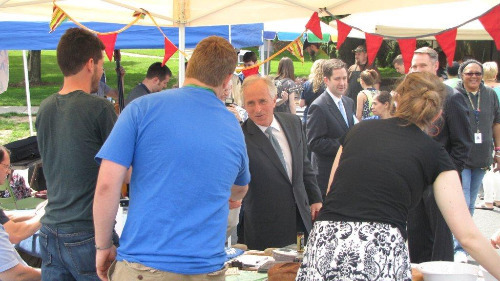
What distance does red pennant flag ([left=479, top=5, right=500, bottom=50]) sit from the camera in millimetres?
3291

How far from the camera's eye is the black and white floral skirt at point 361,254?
2.26m

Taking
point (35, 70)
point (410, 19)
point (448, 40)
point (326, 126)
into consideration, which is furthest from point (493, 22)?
point (35, 70)

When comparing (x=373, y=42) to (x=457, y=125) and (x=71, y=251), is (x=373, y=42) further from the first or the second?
(x=71, y=251)

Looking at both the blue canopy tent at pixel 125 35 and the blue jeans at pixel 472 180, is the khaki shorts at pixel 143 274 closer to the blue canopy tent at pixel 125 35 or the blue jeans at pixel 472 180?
Result: the blue jeans at pixel 472 180

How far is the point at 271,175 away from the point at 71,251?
1475 millimetres

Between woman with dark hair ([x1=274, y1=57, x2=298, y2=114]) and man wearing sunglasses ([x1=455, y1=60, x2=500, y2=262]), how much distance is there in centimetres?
251

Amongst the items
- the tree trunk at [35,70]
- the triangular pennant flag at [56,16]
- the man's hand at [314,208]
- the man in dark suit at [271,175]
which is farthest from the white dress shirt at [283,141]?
the tree trunk at [35,70]

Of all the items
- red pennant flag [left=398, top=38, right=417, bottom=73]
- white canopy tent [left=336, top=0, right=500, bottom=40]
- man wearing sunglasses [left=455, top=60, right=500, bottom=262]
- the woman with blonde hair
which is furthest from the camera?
the woman with blonde hair

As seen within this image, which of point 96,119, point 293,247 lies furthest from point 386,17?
point 96,119

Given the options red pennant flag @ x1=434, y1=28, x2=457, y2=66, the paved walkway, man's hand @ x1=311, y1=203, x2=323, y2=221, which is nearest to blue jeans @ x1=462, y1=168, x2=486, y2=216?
red pennant flag @ x1=434, y1=28, x2=457, y2=66

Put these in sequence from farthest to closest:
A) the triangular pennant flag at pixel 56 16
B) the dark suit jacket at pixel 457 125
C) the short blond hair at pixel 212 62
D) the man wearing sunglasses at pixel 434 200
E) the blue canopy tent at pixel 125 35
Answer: the blue canopy tent at pixel 125 35 < the triangular pennant flag at pixel 56 16 < the dark suit jacket at pixel 457 125 < the man wearing sunglasses at pixel 434 200 < the short blond hair at pixel 212 62

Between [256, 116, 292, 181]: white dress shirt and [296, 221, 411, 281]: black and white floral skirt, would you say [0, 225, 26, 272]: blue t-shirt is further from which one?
[296, 221, 411, 281]: black and white floral skirt

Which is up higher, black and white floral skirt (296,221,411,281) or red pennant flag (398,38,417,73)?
red pennant flag (398,38,417,73)

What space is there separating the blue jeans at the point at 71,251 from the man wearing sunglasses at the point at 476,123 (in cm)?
377
